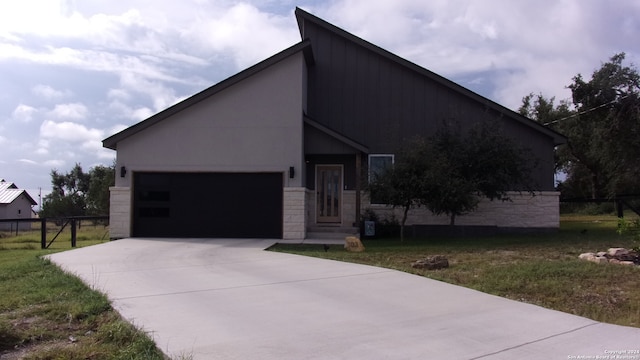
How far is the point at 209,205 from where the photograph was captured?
17.6 m

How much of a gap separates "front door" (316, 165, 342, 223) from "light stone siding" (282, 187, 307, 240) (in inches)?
89.8

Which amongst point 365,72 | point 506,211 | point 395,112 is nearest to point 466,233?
A: point 506,211

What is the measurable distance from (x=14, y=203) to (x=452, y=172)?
54.1 m

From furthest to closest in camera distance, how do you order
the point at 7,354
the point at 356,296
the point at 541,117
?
the point at 541,117 → the point at 356,296 → the point at 7,354

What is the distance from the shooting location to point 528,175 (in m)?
18.3

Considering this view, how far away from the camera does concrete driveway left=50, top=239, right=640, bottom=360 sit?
5.19 metres

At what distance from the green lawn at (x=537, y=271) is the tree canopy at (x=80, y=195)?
109 feet

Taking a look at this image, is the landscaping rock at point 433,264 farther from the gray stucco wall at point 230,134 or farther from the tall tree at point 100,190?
the tall tree at point 100,190

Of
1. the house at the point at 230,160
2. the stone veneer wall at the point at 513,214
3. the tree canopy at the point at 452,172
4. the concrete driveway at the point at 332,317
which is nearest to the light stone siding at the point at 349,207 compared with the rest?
the stone veneer wall at the point at 513,214

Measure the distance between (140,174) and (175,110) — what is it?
8.31 feet

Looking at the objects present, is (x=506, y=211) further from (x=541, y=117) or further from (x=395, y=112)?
(x=541, y=117)

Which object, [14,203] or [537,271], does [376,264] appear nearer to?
[537,271]

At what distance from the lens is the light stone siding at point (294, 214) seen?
56.2 ft

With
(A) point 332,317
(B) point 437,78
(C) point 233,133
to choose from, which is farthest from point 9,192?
(A) point 332,317
